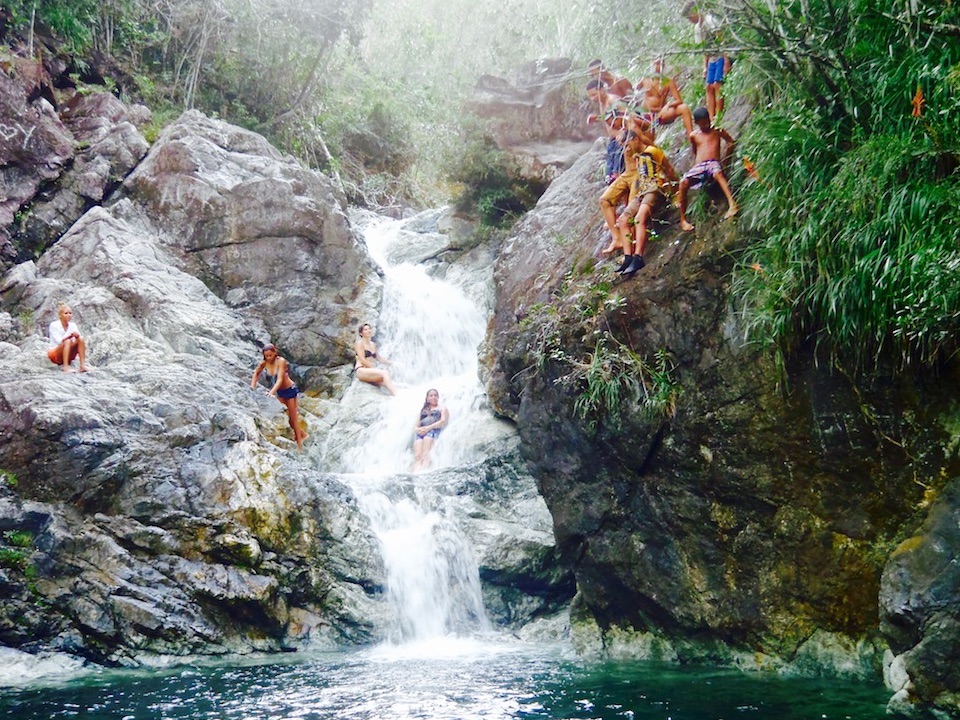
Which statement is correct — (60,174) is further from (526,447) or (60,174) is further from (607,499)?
(607,499)

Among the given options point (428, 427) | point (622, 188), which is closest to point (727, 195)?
point (622, 188)

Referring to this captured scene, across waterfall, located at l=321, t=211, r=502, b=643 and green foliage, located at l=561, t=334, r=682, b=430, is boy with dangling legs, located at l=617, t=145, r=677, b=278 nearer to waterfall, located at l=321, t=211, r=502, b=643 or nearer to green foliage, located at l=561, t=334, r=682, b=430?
green foliage, located at l=561, t=334, r=682, b=430

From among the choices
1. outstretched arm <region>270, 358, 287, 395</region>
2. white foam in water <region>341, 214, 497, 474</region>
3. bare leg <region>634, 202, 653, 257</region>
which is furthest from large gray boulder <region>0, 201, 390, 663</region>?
bare leg <region>634, 202, 653, 257</region>

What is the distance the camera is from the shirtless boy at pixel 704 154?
744 cm

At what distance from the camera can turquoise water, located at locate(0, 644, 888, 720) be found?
5.73m

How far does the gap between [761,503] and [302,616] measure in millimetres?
5287

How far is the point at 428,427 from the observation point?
12.2 meters

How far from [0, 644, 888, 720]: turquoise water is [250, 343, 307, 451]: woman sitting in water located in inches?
181

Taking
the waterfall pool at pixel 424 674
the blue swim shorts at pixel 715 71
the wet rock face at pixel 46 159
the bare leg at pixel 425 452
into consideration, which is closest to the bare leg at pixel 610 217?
the blue swim shorts at pixel 715 71

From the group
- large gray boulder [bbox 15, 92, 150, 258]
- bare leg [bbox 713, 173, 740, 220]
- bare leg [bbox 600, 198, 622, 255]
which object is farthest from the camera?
large gray boulder [bbox 15, 92, 150, 258]

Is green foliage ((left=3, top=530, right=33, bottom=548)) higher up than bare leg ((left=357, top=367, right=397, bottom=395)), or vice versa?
bare leg ((left=357, top=367, right=397, bottom=395))

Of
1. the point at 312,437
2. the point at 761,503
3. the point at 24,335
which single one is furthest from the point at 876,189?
the point at 24,335

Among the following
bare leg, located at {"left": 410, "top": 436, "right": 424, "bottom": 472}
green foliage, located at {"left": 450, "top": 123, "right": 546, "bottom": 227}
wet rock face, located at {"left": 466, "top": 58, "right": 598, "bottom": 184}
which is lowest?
bare leg, located at {"left": 410, "top": 436, "right": 424, "bottom": 472}

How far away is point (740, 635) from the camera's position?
7.11 m
